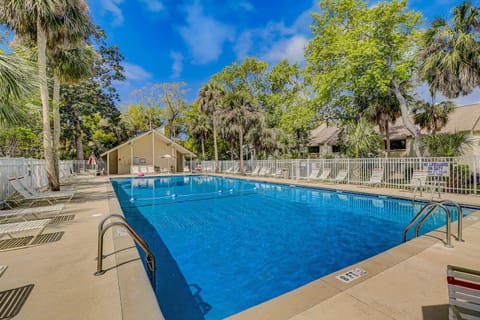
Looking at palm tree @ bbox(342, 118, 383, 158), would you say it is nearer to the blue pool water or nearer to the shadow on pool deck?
the blue pool water

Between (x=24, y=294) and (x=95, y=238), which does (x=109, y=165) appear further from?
(x=24, y=294)

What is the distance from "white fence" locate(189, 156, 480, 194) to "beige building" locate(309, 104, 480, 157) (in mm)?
5382

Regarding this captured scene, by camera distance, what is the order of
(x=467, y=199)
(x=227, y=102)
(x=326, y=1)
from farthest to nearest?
(x=227, y=102), (x=326, y=1), (x=467, y=199)

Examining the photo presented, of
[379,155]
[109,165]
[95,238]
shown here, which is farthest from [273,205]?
[109,165]

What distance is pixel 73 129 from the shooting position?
2844 centimetres

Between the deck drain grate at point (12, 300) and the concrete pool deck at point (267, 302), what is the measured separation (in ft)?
0.23

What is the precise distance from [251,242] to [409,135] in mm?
22000

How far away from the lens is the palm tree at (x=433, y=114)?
16.1 meters

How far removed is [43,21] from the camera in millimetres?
9000

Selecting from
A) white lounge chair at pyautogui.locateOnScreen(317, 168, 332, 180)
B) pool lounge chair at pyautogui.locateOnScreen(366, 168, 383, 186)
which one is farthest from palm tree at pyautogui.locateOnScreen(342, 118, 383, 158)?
pool lounge chair at pyautogui.locateOnScreen(366, 168, 383, 186)

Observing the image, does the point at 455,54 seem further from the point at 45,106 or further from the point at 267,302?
the point at 45,106

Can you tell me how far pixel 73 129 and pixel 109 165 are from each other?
655cm

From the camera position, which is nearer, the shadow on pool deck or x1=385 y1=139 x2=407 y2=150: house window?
the shadow on pool deck

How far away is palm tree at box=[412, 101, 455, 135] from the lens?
1606 centimetres
